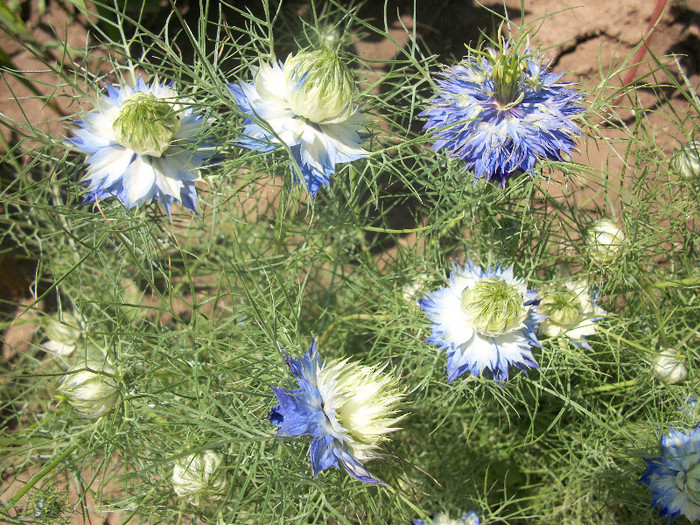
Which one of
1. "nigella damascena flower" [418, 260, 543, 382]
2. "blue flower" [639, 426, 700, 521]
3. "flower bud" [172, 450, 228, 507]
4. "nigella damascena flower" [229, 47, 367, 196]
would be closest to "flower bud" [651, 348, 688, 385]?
"blue flower" [639, 426, 700, 521]

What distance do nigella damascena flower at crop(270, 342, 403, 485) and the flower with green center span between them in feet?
1.30

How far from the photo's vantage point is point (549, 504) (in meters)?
1.36

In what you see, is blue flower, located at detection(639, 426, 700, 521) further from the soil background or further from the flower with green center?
the soil background

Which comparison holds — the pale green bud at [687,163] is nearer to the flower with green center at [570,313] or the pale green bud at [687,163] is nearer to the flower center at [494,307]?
the flower with green center at [570,313]

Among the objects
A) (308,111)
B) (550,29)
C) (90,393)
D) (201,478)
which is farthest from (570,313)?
(550,29)

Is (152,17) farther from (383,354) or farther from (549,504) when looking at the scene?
(549,504)

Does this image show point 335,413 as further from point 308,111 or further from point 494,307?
point 308,111

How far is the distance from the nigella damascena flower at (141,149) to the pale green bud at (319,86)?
0.55 feet

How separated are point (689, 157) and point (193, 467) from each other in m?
1.11

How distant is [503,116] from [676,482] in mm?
738

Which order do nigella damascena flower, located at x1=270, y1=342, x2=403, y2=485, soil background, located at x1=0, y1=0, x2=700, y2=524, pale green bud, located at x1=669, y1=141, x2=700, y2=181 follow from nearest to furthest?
1. nigella damascena flower, located at x1=270, y1=342, x2=403, y2=485
2. pale green bud, located at x1=669, y1=141, x2=700, y2=181
3. soil background, located at x1=0, y1=0, x2=700, y2=524

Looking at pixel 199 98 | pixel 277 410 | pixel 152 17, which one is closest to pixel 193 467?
pixel 277 410

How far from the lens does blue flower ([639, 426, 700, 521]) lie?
3.28 feet

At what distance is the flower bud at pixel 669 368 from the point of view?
1067 mm
